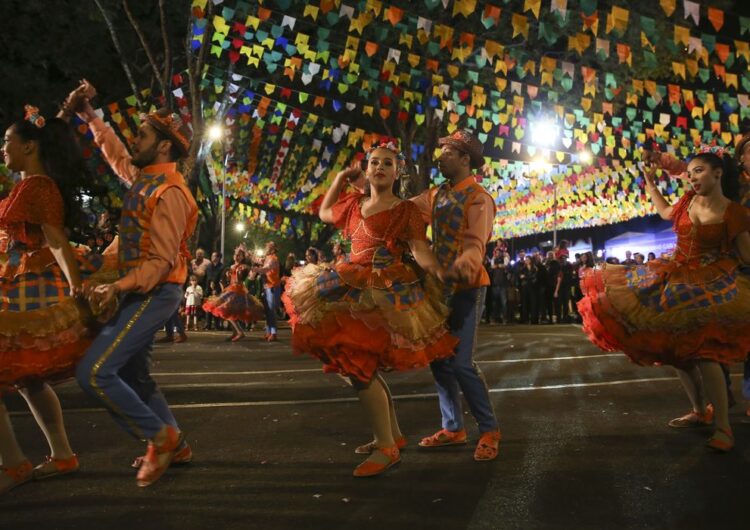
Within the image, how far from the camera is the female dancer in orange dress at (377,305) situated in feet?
14.0

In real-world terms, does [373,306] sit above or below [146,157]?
below

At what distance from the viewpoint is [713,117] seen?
57.4 ft

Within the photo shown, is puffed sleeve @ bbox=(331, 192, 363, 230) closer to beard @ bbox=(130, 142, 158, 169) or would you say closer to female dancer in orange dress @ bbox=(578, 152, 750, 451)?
beard @ bbox=(130, 142, 158, 169)

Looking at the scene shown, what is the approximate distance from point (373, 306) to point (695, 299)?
7.73 ft

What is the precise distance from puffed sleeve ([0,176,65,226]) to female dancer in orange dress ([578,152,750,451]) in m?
3.75

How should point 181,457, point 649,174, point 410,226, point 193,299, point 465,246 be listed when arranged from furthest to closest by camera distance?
1. point 193,299
2. point 649,174
3. point 465,246
4. point 181,457
5. point 410,226

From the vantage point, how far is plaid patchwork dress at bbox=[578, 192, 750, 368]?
16.3ft

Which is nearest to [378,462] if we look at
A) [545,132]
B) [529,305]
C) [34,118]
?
[34,118]

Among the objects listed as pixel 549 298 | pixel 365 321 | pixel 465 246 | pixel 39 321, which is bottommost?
pixel 549 298

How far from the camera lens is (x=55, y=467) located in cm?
437

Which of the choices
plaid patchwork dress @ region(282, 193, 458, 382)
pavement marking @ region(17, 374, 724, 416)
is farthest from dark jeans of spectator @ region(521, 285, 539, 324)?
Answer: plaid patchwork dress @ region(282, 193, 458, 382)

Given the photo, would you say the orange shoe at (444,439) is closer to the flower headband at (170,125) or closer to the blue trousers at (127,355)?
the blue trousers at (127,355)

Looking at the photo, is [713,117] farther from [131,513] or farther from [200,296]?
[131,513]

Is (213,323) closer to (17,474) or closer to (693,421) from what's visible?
(693,421)
